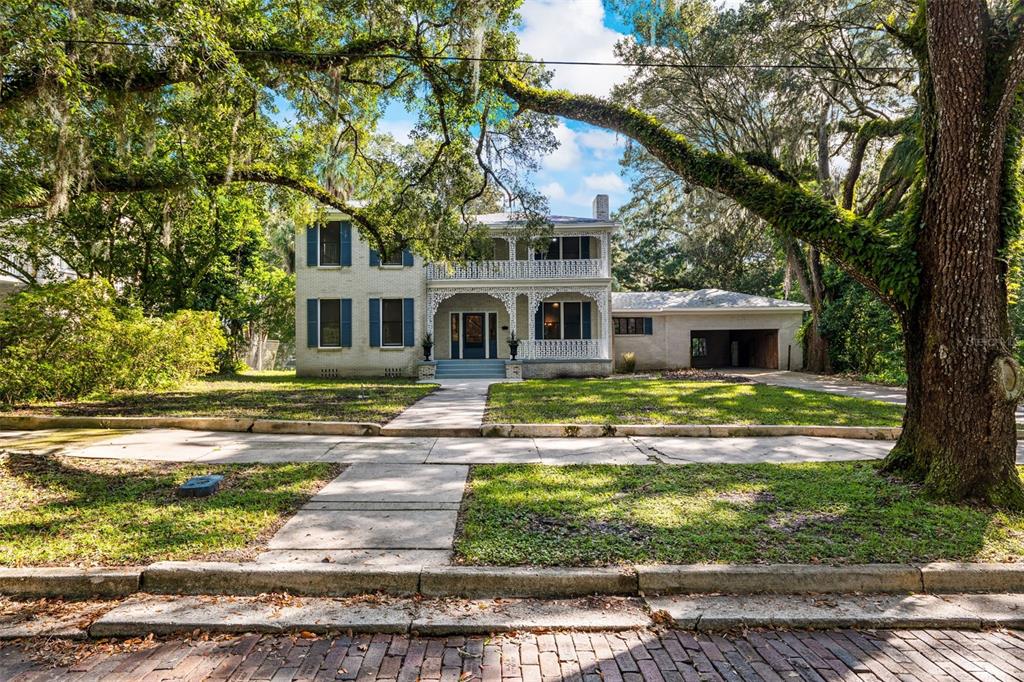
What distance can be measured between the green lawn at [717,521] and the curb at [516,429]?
6.89ft

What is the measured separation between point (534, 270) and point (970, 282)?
15.2m

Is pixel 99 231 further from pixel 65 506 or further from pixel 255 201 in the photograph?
pixel 65 506

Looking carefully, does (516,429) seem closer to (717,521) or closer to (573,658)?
(717,521)

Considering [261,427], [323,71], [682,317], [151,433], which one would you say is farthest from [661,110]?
[151,433]

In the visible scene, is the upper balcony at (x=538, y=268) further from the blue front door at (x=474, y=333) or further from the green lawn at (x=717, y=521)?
the green lawn at (x=717, y=521)

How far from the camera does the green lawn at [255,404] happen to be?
8.14 metres

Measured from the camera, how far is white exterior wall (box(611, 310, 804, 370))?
68.1 feet

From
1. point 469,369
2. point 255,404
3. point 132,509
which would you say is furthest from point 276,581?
point 469,369

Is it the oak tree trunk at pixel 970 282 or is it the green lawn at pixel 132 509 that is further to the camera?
the oak tree trunk at pixel 970 282

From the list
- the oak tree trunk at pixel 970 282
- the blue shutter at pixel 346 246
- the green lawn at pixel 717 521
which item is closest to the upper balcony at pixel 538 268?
the blue shutter at pixel 346 246

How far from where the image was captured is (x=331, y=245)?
1809 cm

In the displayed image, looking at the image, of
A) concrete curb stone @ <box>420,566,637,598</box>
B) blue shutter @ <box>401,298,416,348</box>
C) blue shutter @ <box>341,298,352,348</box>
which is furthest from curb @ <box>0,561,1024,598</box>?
blue shutter @ <box>341,298,352,348</box>

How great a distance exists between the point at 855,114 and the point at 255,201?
54.0ft

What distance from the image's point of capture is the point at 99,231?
53.5 feet
